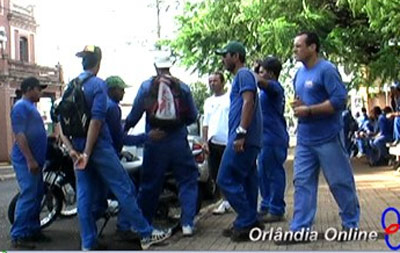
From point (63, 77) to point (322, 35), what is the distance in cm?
657

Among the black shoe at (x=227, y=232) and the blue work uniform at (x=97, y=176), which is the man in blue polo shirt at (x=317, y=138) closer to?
the black shoe at (x=227, y=232)

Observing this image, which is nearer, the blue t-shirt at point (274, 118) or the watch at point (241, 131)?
the watch at point (241, 131)

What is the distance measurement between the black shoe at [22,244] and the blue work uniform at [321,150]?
2.19m

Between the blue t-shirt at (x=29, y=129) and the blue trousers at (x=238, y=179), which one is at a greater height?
the blue t-shirt at (x=29, y=129)

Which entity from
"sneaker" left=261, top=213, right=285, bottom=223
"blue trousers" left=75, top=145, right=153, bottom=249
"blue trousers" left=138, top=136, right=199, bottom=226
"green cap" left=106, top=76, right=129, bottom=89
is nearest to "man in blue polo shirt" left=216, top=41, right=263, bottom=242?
"blue trousers" left=138, top=136, right=199, bottom=226

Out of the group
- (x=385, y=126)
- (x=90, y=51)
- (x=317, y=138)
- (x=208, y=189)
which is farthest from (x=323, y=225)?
(x=385, y=126)

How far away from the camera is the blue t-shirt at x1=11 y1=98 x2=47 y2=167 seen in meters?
6.08

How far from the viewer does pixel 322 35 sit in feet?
41.0

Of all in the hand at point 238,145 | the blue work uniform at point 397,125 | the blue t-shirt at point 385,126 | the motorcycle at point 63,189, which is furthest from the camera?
the blue t-shirt at point 385,126

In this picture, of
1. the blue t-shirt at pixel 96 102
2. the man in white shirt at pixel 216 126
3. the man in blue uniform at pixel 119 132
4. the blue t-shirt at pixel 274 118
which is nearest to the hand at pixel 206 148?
the man in white shirt at pixel 216 126

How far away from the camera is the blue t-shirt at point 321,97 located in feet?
16.3

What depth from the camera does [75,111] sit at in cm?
518

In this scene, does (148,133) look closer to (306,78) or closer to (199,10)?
(306,78)

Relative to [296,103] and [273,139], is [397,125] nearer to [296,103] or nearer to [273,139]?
[273,139]
